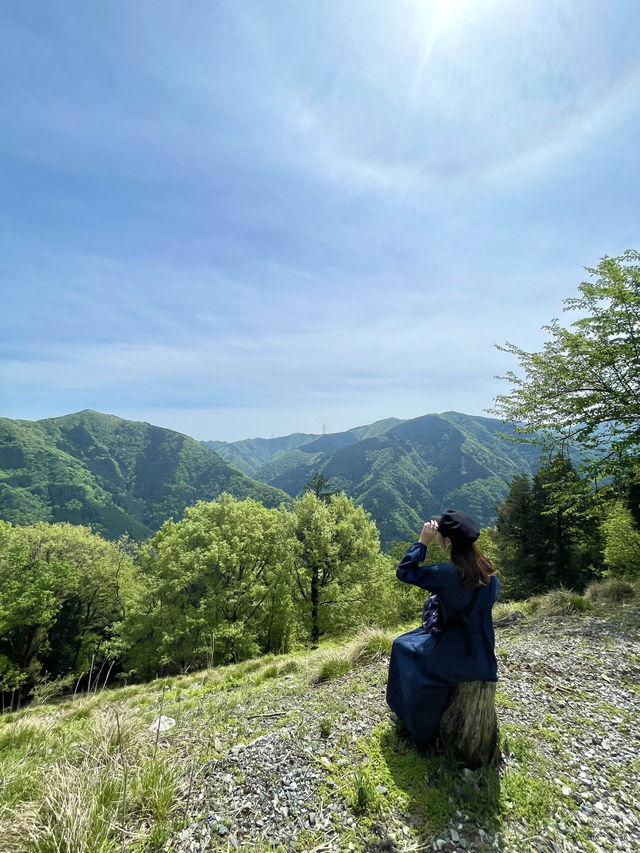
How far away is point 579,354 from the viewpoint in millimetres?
10156

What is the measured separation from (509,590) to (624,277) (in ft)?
83.9

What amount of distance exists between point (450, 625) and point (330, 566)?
699 inches

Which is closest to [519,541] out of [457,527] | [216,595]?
[216,595]

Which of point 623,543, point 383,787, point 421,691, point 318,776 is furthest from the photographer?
point 623,543

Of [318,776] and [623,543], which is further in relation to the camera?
[623,543]

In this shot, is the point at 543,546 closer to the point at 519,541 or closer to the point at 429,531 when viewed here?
the point at 519,541

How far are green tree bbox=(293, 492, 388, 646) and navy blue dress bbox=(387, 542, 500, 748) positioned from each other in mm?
16511

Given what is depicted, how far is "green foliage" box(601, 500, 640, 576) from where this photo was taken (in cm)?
1744

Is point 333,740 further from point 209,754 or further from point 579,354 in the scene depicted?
point 579,354

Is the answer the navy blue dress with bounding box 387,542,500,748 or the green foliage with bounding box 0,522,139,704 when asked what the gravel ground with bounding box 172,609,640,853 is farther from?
the green foliage with bounding box 0,522,139,704

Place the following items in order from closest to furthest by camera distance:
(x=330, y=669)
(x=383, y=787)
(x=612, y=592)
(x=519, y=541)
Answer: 1. (x=383, y=787)
2. (x=330, y=669)
3. (x=612, y=592)
4. (x=519, y=541)

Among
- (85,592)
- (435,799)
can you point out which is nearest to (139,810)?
(435,799)

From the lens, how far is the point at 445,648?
149 inches

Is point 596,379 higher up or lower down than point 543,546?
higher up
